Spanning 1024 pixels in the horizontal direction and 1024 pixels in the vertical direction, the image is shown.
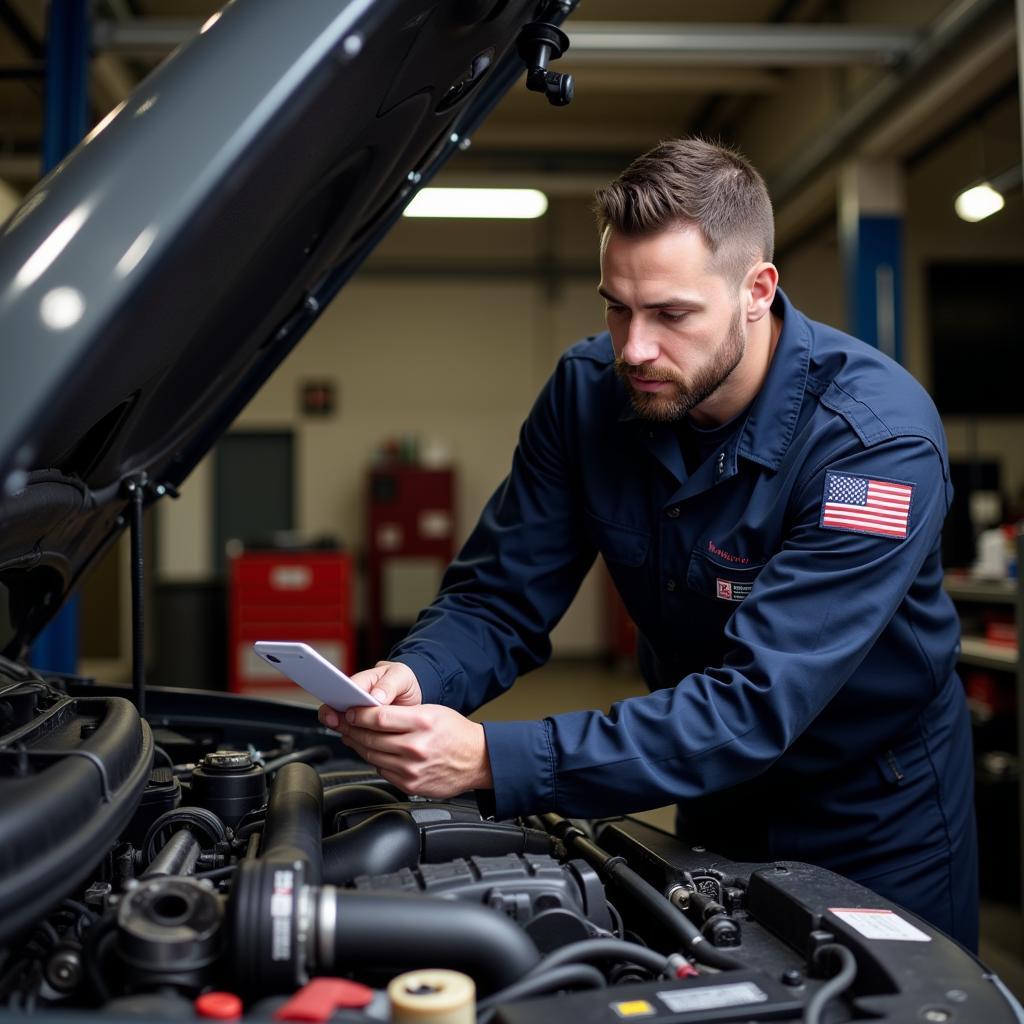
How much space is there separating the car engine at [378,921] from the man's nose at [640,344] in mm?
537

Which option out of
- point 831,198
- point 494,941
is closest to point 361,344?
point 831,198

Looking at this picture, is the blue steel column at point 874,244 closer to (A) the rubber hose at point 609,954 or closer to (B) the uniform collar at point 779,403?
(B) the uniform collar at point 779,403

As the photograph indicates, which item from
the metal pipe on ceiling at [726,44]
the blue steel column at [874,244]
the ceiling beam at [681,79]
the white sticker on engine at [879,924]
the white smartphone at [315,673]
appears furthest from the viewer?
the ceiling beam at [681,79]

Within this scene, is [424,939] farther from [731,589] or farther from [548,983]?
[731,589]

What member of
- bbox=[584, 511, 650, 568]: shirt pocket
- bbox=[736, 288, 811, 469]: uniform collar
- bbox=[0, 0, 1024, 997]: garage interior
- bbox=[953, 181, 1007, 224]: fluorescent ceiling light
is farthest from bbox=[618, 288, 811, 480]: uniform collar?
bbox=[953, 181, 1007, 224]: fluorescent ceiling light

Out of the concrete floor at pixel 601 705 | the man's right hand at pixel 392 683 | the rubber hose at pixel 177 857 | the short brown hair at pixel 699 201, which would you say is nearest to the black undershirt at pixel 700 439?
the short brown hair at pixel 699 201

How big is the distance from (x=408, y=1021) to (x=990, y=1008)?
0.40 m

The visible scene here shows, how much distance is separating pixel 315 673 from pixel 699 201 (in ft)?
2.24

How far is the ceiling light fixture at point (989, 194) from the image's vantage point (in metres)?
4.08

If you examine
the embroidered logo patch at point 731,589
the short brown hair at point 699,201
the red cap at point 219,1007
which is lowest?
the red cap at point 219,1007

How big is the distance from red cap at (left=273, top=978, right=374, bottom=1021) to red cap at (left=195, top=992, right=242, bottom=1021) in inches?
1.0

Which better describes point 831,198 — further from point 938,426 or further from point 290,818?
point 290,818

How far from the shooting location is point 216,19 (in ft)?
2.60

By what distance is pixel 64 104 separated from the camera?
3742mm
